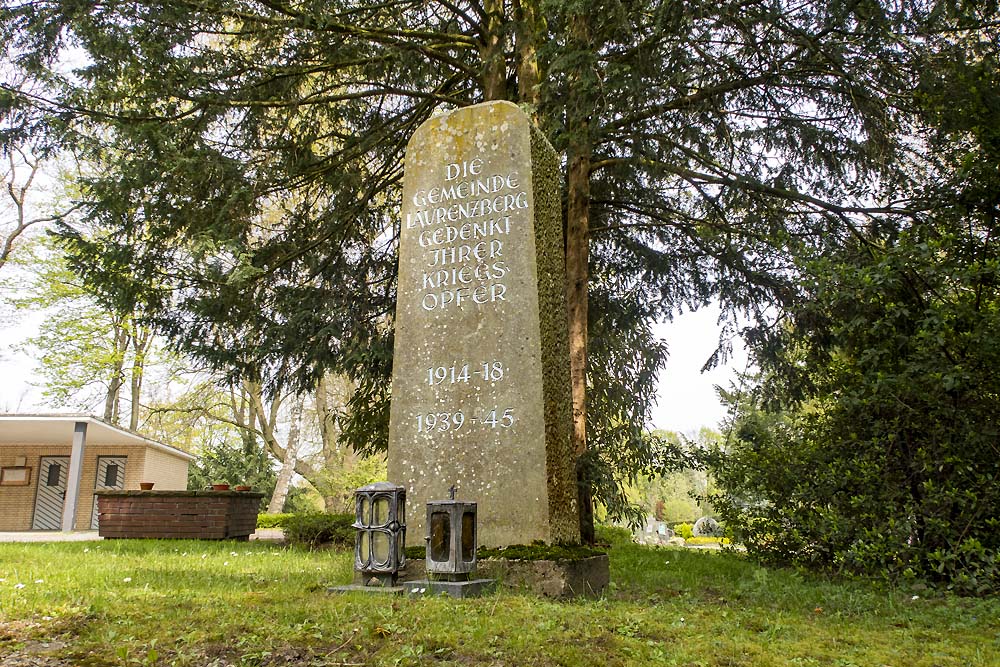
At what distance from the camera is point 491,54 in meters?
Result: 9.82

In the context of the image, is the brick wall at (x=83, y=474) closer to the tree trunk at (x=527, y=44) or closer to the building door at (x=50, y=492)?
the building door at (x=50, y=492)

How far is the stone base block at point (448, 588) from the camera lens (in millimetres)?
5078

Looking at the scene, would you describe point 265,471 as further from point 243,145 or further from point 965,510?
point 965,510

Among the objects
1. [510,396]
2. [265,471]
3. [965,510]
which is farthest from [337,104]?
[265,471]

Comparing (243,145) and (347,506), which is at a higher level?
(243,145)

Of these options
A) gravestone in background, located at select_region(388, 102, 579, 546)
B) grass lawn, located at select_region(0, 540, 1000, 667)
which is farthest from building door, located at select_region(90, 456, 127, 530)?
gravestone in background, located at select_region(388, 102, 579, 546)

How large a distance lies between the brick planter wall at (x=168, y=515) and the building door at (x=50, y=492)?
12242 mm

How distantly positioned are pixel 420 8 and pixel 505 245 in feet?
21.1

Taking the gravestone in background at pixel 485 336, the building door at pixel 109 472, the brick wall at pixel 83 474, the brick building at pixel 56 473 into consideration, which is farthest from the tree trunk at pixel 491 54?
the building door at pixel 109 472

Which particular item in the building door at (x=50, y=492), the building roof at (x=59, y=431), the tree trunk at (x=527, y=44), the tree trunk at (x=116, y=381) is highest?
the tree trunk at (x=527, y=44)

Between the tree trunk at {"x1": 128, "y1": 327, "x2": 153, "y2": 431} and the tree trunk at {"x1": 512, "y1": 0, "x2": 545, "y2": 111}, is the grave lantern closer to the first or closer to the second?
the tree trunk at {"x1": 512, "y1": 0, "x2": 545, "y2": 111}

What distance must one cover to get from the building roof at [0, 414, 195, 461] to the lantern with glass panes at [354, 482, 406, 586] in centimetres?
1519

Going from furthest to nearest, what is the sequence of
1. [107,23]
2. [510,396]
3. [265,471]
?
[265,471] < [107,23] < [510,396]

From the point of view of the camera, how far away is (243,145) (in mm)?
10836
